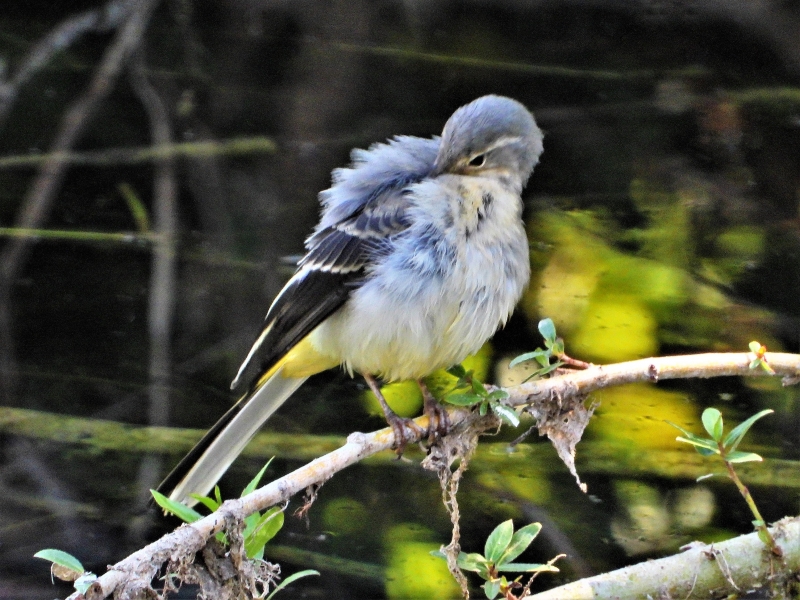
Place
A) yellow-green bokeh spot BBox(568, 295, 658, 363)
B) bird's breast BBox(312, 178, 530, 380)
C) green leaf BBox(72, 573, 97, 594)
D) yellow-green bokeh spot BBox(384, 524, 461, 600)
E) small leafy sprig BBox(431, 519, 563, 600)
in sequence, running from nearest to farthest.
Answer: green leaf BBox(72, 573, 97, 594)
small leafy sprig BBox(431, 519, 563, 600)
bird's breast BBox(312, 178, 530, 380)
yellow-green bokeh spot BBox(568, 295, 658, 363)
yellow-green bokeh spot BBox(384, 524, 461, 600)

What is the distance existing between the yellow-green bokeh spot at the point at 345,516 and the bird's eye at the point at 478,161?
1011mm

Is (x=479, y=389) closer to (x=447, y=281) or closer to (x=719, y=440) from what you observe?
(x=447, y=281)

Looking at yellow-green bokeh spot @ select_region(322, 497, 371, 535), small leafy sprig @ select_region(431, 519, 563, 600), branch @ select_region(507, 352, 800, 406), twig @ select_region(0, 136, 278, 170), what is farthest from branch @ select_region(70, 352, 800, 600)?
twig @ select_region(0, 136, 278, 170)

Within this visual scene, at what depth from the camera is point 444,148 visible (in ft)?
5.52

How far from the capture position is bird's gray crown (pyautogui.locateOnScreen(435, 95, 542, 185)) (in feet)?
5.46

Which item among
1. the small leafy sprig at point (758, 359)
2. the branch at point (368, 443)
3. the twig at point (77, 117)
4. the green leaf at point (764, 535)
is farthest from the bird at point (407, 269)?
the twig at point (77, 117)

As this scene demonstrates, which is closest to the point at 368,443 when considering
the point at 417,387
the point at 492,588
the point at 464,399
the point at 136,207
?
the point at 464,399

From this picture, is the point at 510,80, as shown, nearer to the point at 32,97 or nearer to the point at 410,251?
the point at 410,251

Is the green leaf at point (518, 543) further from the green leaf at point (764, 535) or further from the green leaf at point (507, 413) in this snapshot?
the green leaf at point (764, 535)

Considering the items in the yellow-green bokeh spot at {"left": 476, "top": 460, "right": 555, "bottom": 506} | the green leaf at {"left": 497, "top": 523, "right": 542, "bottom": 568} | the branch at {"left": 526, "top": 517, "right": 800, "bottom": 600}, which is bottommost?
the yellow-green bokeh spot at {"left": 476, "top": 460, "right": 555, "bottom": 506}

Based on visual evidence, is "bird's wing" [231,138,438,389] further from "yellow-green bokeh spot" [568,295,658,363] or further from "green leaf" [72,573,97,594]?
"green leaf" [72,573,97,594]

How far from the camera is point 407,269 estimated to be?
65.8 inches

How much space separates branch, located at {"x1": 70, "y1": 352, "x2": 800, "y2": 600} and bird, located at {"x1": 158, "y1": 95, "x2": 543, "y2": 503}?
0.18 m

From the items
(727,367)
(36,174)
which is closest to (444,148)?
(727,367)
